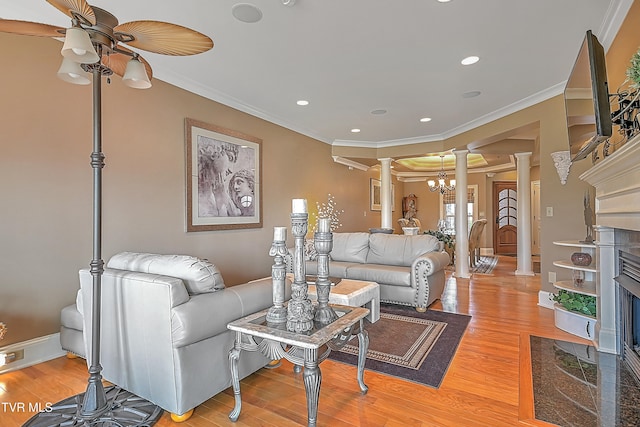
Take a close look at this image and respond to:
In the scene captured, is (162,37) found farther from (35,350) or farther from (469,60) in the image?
(469,60)

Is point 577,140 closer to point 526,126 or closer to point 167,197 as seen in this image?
Result: point 526,126

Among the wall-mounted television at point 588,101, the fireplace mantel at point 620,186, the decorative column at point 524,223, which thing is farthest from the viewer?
A: the decorative column at point 524,223

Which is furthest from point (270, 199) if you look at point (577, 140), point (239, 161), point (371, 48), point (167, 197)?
point (577, 140)

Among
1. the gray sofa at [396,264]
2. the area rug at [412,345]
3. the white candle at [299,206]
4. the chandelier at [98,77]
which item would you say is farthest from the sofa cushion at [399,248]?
the chandelier at [98,77]

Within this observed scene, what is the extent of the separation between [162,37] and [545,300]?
15.8ft

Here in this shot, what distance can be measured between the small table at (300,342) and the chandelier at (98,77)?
0.65 metres

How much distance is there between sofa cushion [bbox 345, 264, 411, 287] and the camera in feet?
13.0

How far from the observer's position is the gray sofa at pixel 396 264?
387cm

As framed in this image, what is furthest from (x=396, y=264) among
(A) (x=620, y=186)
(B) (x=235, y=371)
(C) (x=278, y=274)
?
(B) (x=235, y=371)

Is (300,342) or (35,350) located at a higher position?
(300,342)

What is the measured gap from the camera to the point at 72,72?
1732 millimetres

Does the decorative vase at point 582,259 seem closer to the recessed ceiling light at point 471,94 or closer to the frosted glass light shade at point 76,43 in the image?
the recessed ceiling light at point 471,94

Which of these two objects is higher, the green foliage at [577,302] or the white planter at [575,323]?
the green foliage at [577,302]

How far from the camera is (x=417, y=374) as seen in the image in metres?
2.33
